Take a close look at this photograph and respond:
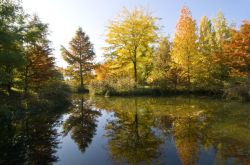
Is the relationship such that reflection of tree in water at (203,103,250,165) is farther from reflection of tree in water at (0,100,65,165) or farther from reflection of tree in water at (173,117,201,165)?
reflection of tree in water at (0,100,65,165)

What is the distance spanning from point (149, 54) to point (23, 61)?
16.9 metres

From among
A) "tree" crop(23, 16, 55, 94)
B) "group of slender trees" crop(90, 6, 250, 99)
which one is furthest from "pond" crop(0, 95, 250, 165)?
"group of slender trees" crop(90, 6, 250, 99)

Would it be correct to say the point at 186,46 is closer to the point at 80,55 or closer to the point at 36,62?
the point at 36,62

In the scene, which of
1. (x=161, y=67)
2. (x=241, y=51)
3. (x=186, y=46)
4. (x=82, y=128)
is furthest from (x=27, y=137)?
(x=161, y=67)

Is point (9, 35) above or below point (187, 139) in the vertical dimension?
above

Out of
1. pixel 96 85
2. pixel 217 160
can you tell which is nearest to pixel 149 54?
pixel 96 85

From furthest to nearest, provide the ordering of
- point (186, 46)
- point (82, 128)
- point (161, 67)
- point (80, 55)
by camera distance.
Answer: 1. point (80, 55)
2. point (161, 67)
3. point (186, 46)
4. point (82, 128)

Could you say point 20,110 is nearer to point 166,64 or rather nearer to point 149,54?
point 149,54

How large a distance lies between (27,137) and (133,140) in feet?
13.2

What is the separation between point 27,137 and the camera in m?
9.31

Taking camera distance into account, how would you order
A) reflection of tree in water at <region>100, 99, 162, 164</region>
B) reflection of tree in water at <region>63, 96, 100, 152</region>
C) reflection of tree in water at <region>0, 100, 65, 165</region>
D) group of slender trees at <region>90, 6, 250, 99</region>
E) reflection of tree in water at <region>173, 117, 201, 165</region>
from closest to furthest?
reflection of tree in water at <region>173, 117, 201, 165</region> < reflection of tree in water at <region>100, 99, 162, 164</region> < reflection of tree in water at <region>0, 100, 65, 165</region> < reflection of tree in water at <region>63, 96, 100, 152</region> < group of slender trees at <region>90, 6, 250, 99</region>

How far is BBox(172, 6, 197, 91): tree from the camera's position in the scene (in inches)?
1035

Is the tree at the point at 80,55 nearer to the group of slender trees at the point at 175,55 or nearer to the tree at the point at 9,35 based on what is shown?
the group of slender trees at the point at 175,55

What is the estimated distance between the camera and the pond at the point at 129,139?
22.7 ft
